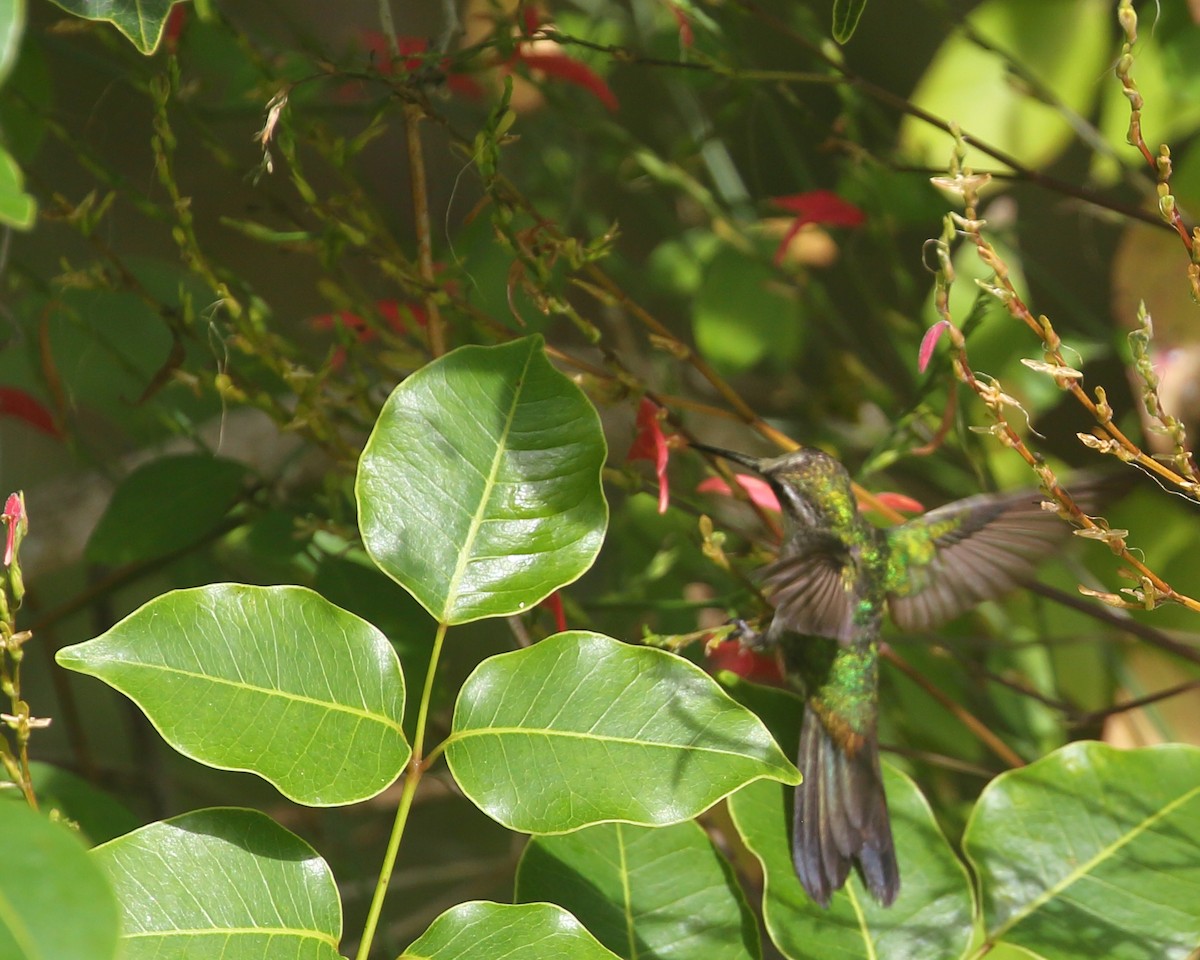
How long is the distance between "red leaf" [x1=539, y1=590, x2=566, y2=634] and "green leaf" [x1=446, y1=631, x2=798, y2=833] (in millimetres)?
217

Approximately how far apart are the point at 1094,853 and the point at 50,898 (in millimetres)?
635

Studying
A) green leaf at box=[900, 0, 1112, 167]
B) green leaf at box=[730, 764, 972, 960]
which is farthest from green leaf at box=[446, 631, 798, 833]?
green leaf at box=[900, 0, 1112, 167]

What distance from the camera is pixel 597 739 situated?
619 millimetres

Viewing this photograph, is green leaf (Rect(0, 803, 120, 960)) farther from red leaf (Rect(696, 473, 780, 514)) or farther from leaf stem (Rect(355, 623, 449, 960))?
red leaf (Rect(696, 473, 780, 514))

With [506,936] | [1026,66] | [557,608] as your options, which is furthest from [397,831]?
[1026,66]

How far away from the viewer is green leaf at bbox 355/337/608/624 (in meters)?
0.65

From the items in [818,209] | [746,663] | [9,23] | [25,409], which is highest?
[9,23]

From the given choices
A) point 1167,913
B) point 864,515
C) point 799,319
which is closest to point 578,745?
point 1167,913

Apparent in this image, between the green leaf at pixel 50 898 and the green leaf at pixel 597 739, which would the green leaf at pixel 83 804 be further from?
the green leaf at pixel 50 898

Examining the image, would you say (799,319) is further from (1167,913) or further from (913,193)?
(1167,913)

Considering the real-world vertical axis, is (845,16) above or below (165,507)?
above

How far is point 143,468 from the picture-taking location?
100 cm

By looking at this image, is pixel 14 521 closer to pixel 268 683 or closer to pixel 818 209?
pixel 268 683

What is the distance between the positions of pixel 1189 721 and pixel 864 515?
0.60 meters
